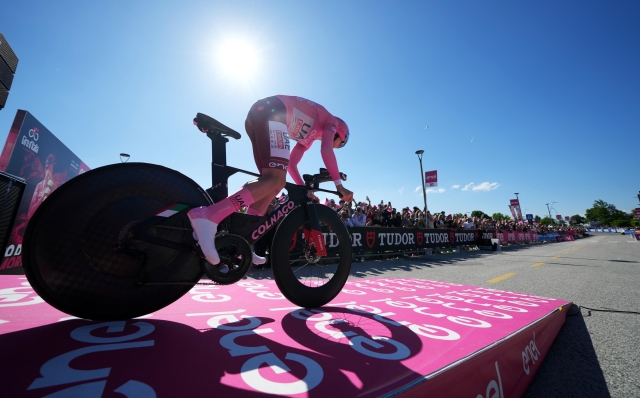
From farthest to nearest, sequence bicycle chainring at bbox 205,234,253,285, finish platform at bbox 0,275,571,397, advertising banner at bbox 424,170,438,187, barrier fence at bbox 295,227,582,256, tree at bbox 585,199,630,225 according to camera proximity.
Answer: tree at bbox 585,199,630,225, advertising banner at bbox 424,170,438,187, barrier fence at bbox 295,227,582,256, bicycle chainring at bbox 205,234,253,285, finish platform at bbox 0,275,571,397

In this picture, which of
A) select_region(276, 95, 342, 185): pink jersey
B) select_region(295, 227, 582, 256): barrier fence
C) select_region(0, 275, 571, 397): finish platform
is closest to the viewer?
select_region(0, 275, 571, 397): finish platform

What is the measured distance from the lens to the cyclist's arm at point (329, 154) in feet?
8.06

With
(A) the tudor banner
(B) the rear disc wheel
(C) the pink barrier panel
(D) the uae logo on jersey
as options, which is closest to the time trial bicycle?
(B) the rear disc wheel

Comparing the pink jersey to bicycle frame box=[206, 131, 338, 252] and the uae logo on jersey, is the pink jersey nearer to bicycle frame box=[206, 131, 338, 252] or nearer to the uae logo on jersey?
bicycle frame box=[206, 131, 338, 252]

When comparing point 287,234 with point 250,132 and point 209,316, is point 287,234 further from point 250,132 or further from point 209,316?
point 250,132

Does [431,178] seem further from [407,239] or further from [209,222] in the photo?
[209,222]

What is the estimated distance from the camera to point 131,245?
162 cm

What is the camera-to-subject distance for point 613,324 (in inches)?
101

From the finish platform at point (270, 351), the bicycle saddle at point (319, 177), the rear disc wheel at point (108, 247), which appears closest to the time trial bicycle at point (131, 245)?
the rear disc wheel at point (108, 247)

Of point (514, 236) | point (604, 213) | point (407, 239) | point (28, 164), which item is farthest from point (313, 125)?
point (604, 213)

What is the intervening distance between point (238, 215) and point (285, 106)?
0.96m

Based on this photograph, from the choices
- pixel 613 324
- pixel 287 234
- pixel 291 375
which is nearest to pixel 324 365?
pixel 291 375

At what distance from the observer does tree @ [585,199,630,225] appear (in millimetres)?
109825

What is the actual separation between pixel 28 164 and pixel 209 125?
674 cm
